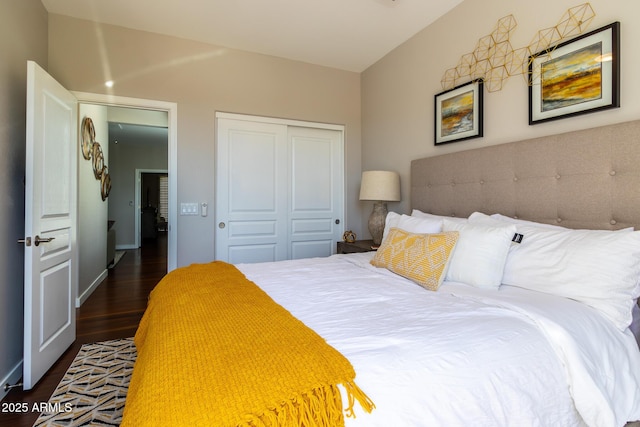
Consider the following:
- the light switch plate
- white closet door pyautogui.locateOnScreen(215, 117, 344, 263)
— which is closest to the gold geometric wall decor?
white closet door pyautogui.locateOnScreen(215, 117, 344, 263)

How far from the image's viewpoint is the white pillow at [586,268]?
1299 millimetres

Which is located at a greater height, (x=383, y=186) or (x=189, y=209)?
(x=383, y=186)

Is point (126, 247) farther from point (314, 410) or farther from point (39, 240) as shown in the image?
point (314, 410)

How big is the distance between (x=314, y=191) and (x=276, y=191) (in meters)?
0.49

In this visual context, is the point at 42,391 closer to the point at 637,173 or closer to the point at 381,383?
the point at 381,383

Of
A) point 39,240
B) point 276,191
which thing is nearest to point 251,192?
point 276,191

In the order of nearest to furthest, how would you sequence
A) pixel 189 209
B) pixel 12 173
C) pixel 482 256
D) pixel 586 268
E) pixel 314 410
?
pixel 314 410
pixel 586 268
pixel 482 256
pixel 12 173
pixel 189 209

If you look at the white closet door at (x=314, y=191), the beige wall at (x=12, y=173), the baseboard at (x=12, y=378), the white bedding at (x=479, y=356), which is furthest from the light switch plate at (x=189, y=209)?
the white bedding at (x=479, y=356)

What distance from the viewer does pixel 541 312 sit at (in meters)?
1.23

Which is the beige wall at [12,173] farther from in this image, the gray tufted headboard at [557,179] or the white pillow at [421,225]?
the gray tufted headboard at [557,179]

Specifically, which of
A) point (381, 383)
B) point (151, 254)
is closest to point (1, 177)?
point (381, 383)

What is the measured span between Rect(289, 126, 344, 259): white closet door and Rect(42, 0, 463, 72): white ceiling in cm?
98

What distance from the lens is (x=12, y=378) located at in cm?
196

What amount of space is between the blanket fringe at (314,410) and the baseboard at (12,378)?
6.96 ft
